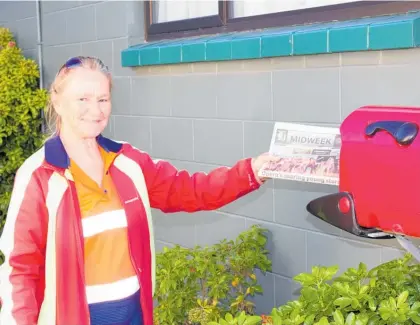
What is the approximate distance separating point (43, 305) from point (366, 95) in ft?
4.98

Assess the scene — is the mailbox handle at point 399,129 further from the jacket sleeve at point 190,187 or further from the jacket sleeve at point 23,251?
the jacket sleeve at point 23,251

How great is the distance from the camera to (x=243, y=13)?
12.5ft

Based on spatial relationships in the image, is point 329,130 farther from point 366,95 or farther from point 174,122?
point 174,122

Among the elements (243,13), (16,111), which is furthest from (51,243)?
(16,111)

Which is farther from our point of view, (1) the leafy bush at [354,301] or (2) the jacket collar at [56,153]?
(2) the jacket collar at [56,153]

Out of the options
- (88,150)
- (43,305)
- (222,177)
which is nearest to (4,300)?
(43,305)

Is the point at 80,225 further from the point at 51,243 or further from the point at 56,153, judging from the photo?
the point at 56,153

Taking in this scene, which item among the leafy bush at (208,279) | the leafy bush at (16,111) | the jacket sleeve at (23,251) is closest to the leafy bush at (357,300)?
the jacket sleeve at (23,251)

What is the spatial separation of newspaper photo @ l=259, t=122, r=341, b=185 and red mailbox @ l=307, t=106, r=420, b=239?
0.12m

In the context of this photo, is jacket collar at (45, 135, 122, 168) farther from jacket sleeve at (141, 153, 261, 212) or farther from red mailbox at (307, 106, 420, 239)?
red mailbox at (307, 106, 420, 239)

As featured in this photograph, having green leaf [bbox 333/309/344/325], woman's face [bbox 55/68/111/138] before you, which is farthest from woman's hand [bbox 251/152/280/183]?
green leaf [bbox 333/309/344/325]

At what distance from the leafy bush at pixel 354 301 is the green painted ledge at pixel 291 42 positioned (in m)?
0.99

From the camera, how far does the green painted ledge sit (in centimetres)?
278

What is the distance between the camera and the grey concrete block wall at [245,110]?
306cm
